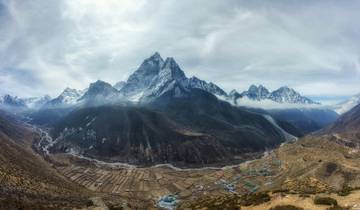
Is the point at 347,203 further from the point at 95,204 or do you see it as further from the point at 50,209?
the point at 50,209

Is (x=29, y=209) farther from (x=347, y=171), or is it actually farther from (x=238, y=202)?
(x=347, y=171)

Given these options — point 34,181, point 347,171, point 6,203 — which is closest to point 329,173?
point 347,171

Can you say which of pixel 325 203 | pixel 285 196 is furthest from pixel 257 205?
pixel 325 203

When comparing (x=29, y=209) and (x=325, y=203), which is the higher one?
(x=325, y=203)

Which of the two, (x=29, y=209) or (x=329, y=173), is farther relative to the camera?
(x=329, y=173)

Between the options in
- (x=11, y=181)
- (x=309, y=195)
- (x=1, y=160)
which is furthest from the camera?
(x=1, y=160)

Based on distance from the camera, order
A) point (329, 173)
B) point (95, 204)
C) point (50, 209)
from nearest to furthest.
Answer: point (95, 204) < point (50, 209) < point (329, 173)

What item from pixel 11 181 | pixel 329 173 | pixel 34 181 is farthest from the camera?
pixel 329 173

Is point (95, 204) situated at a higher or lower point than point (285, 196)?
lower

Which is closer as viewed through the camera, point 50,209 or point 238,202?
point 238,202
